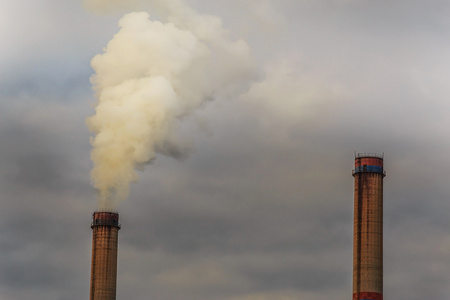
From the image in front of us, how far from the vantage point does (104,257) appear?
132375mm

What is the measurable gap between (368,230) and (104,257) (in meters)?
25.7

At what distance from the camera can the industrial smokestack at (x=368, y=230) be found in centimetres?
12506

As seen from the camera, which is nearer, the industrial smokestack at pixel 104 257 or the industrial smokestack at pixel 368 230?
the industrial smokestack at pixel 368 230

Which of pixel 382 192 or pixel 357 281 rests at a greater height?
pixel 382 192

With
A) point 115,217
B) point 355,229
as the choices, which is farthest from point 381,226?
point 115,217

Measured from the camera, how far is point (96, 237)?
5241 inches

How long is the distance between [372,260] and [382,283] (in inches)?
93.8

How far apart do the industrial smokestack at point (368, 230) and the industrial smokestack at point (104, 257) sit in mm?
23563

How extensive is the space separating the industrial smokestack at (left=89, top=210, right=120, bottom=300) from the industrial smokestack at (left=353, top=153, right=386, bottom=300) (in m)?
23.6

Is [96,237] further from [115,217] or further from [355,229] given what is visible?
[355,229]

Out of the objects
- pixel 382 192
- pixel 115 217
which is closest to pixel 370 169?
pixel 382 192

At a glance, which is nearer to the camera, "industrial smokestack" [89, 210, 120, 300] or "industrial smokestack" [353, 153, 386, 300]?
"industrial smokestack" [353, 153, 386, 300]

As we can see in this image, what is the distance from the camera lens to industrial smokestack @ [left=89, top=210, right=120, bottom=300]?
132 m

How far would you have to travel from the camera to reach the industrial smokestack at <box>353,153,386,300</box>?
A: 410 feet
